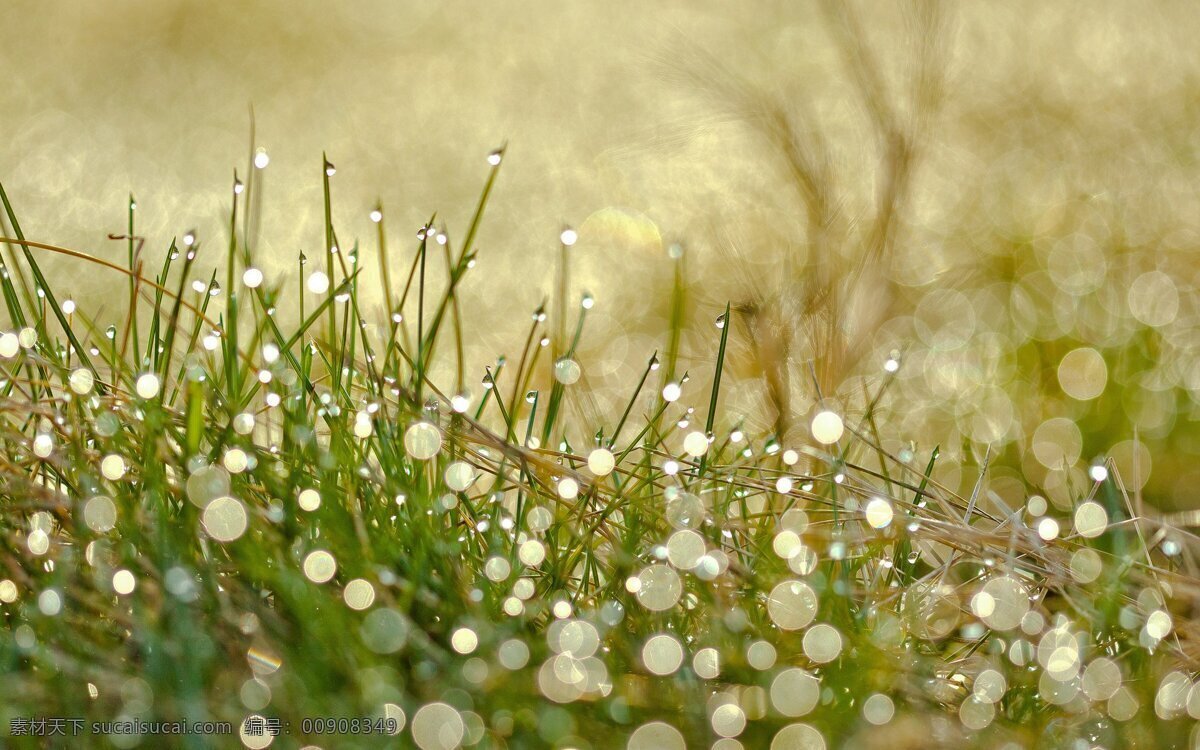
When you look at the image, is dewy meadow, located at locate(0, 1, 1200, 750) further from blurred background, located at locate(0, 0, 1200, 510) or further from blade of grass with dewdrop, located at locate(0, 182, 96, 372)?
blurred background, located at locate(0, 0, 1200, 510)

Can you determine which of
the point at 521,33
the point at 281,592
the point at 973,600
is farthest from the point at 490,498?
the point at 521,33

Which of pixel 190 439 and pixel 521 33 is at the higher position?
pixel 190 439

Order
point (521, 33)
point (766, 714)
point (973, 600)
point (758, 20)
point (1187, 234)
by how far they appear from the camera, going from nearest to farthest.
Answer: point (766, 714) < point (973, 600) < point (1187, 234) < point (758, 20) < point (521, 33)

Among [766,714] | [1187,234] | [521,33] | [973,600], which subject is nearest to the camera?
[766,714]

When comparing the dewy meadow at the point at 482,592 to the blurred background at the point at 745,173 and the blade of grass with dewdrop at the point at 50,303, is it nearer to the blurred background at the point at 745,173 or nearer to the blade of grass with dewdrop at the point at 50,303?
the blade of grass with dewdrop at the point at 50,303

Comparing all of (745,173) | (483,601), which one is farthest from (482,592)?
(745,173)

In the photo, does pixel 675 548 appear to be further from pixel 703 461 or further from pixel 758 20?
pixel 758 20

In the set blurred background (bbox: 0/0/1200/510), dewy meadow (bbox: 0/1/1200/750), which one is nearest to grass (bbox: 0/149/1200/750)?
dewy meadow (bbox: 0/1/1200/750)
